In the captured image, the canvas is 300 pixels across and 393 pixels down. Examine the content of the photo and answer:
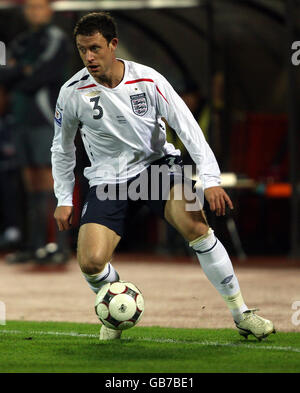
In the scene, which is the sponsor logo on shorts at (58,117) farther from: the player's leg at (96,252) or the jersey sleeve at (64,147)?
the player's leg at (96,252)

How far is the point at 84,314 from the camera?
8078 millimetres

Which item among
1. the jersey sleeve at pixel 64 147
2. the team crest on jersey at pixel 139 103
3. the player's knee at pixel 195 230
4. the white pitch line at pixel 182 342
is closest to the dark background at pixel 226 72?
the white pitch line at pixel 182 342

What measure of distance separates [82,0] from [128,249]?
339cm

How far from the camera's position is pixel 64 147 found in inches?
258

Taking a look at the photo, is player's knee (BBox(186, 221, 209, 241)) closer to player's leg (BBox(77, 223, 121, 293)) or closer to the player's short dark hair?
player's leg (BBox(77, 223, 121, 293))

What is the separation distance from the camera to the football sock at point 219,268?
20.7 feet

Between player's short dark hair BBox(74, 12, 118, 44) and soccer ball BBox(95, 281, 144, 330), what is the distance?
1505 millimetres

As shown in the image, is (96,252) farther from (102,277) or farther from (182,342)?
(182,342)

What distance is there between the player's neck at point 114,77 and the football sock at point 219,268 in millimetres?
1087

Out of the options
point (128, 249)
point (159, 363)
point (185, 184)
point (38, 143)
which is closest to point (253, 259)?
point (128, 249)

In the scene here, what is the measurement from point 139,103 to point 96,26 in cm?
54

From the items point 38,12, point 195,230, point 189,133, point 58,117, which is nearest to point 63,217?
point 58,117

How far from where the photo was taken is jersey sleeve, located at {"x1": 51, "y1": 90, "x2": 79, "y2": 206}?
21.2 feet

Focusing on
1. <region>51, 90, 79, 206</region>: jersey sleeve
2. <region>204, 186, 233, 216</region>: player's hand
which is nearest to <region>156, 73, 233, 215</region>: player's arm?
<region>204, 186, 233, 216</region>: player's hand
